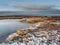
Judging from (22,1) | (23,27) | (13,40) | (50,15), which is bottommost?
(13,40)

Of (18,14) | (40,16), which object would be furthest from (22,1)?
(40,16)

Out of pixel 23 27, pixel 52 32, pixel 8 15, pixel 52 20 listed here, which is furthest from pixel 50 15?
pixel 8 15

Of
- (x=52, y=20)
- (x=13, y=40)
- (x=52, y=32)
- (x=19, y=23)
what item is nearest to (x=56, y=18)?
(x=52, y=20)

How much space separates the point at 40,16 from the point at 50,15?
105 millimetres

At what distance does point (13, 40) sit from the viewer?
1314mm

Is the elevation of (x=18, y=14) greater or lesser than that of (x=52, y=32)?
greater

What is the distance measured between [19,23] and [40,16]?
23 cm

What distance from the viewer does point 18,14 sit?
1.34 m

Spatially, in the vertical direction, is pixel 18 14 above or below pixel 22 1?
below

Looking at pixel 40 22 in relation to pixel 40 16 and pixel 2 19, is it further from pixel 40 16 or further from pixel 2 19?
pixel 2 19

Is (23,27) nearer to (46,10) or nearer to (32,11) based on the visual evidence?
(32,11)

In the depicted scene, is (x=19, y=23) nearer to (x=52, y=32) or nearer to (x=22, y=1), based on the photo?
(x=22, y=1)

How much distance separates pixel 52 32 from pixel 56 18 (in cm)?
15

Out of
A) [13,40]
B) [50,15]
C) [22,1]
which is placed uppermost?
[22,1]
